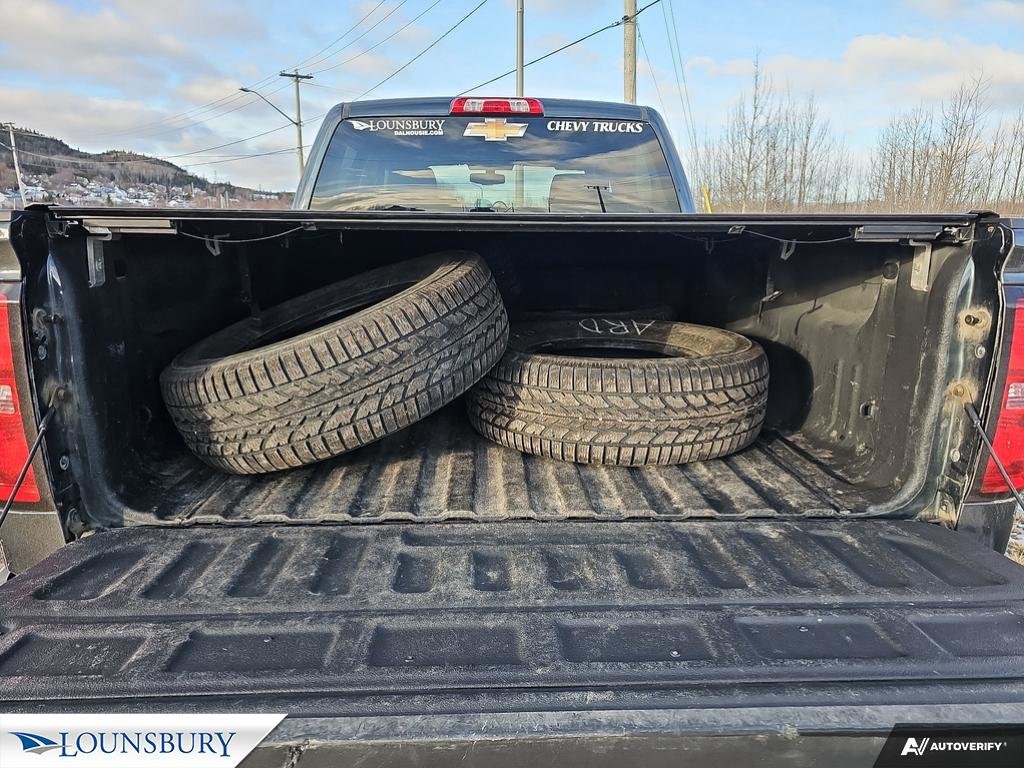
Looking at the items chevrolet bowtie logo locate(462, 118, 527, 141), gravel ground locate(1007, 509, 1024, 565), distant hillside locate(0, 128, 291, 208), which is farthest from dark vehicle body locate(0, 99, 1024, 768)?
distant hillside locate(0, 128, 291, 208)

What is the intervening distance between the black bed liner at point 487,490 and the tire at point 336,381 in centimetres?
13

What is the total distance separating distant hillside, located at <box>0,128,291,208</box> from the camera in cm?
2998

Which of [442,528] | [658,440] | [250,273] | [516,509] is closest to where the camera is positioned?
[442,528]

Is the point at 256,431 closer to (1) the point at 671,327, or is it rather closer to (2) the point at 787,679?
(2) the point at 787,679

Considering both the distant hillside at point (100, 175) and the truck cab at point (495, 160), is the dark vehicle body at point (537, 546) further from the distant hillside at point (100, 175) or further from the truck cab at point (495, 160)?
the distant hillside at point (100, 175)

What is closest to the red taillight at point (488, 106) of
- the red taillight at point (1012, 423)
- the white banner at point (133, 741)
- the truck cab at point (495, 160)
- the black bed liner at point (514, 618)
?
the truck cab at point (495, 160)

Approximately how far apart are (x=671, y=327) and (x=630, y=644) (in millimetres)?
1817

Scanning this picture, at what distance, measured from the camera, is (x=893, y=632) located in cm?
132

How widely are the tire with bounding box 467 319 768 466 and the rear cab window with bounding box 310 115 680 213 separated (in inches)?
41.7

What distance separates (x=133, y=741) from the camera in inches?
42.0

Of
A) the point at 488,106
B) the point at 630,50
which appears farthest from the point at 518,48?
the point at 488,106

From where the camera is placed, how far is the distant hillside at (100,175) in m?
30.0

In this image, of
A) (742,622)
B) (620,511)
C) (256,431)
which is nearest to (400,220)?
(256,431)

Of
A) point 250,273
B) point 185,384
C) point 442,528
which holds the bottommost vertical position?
point 442,528
